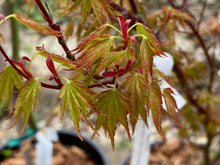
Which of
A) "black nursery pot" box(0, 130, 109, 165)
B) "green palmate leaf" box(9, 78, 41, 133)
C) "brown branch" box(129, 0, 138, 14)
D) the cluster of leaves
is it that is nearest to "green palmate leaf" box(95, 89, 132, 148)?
the cluster of leaves

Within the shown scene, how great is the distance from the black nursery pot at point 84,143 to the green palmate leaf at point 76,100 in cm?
89

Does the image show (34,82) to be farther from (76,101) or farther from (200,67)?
(200,67)

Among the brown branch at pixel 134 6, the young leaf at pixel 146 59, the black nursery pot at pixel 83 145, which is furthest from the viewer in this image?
the black nursery pot at pixel 83 145

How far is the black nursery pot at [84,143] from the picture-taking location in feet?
4.24

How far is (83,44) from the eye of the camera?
43cm

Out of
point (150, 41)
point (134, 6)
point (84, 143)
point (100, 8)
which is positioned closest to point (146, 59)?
point (150, 41)

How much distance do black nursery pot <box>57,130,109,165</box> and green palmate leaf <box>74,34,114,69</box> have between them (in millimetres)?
928

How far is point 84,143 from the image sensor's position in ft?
4.43

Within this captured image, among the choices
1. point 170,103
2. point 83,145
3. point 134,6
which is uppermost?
point 134,6

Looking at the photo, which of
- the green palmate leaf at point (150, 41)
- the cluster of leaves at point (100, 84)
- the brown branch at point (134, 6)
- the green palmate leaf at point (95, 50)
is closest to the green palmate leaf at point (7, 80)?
the cluster of leaves at point (100, 84)

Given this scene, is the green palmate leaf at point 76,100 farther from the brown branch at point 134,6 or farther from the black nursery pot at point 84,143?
the black nursery pot at point 84,143

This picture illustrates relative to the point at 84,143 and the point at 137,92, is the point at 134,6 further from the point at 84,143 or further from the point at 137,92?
Result: the point at 84,143

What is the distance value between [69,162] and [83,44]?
1018 mm

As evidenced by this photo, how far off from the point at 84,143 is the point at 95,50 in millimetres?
1003
